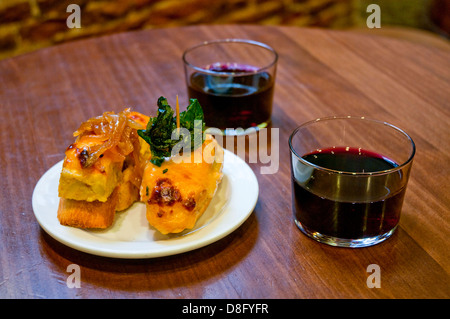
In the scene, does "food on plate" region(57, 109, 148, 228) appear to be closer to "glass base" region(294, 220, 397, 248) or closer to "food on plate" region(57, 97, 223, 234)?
"food on plate" region(57, 97, 223, 234)

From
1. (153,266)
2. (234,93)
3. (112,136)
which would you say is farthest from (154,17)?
(153,266)

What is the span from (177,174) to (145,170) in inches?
2.0

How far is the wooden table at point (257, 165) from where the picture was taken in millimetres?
734

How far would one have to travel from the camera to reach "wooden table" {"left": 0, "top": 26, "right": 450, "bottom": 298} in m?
0.73

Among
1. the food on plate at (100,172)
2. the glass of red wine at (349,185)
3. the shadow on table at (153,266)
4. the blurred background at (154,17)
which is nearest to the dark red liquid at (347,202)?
the glass of red wine at (349,185)

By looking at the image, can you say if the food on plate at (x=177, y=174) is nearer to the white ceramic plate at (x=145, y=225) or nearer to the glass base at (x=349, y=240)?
the white ceramic plate at (x=145, y=225)

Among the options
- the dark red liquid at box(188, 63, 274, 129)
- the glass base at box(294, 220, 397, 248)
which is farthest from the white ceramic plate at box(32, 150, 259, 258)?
the dark red liquid at box(188, 63, 274, 129)

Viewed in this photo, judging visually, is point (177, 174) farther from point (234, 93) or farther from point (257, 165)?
point (234, 93)

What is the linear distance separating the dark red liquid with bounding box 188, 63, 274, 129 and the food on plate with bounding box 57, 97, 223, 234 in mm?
268

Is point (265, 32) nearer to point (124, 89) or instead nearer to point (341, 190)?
point (124, 89)
